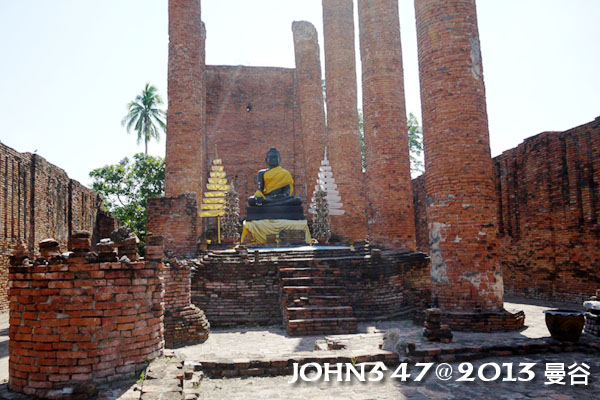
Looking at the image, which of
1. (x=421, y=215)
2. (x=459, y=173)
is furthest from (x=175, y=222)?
(x=421, y=215)

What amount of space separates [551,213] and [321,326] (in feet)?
23.2

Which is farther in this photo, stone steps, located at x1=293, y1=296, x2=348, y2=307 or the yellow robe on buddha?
the yellow robe on buddha

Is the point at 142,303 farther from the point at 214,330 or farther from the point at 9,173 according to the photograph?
the point at 9,173

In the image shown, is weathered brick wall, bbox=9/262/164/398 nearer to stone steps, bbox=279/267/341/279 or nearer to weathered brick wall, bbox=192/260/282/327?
weathered brick wall, bbox=192/260/282/327

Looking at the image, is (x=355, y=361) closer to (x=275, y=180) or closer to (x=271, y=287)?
(x=271, y=287)

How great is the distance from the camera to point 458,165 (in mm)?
7625

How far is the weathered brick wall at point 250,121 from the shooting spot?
23312 mm

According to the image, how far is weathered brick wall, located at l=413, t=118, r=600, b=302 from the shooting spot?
10312mm

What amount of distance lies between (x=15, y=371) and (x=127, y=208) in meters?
21.5

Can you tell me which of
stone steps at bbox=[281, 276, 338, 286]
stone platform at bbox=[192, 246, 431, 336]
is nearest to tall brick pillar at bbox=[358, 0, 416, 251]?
stone platform at bbox=[192, 246, 431, 336]

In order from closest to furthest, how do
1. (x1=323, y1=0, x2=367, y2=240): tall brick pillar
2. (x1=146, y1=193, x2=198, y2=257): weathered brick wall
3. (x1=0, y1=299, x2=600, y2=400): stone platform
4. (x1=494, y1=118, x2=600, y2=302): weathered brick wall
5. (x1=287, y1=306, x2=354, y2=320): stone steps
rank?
(x1=0, y1=299, x2=600, y2=400): stone platform < (x1=287, y1=306, x2=354, y2=320): stone steps < (x1=494, y1=118, x2=600, y2=302): weathered brick wall < (x1=146, y1=193, x2=198, y2=257): weathered brick wall < (x1=323, y1=0, x2=367, y2=240): tall brick pillar

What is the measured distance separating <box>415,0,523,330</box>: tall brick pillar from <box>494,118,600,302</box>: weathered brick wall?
410 centimetres

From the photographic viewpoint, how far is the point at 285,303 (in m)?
8.46

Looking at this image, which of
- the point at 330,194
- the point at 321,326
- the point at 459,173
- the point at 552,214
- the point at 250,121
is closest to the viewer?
the point at 459,173
